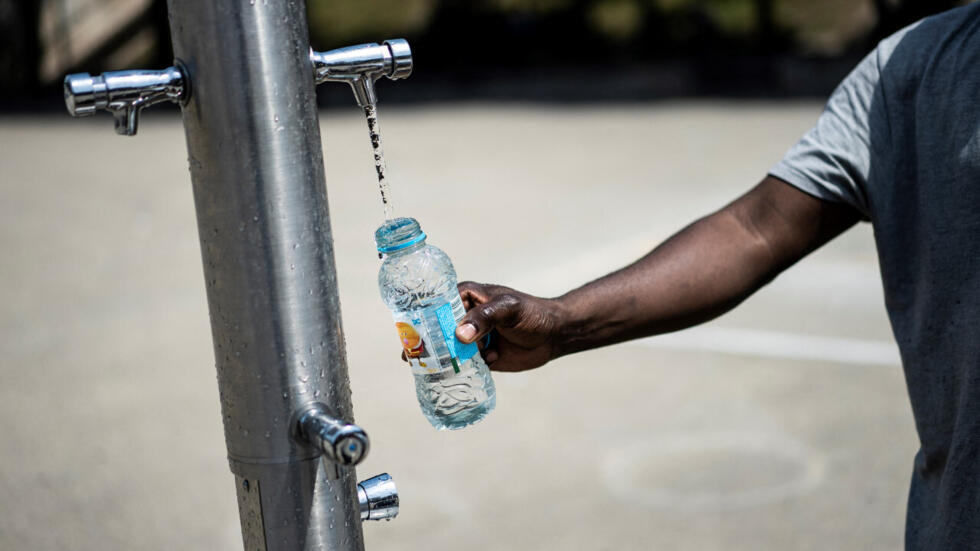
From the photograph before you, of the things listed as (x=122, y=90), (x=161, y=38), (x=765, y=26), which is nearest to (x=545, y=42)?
(x=765, y=26)

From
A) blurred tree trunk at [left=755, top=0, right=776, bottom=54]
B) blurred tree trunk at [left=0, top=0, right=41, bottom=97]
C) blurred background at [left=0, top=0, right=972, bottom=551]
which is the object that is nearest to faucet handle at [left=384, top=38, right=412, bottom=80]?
blurred background at [left=0, top=0, right=972, bottom=551]

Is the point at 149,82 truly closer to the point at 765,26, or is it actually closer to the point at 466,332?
the point at 466,332

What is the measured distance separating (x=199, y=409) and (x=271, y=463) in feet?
13.0

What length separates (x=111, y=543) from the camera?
12.9ft

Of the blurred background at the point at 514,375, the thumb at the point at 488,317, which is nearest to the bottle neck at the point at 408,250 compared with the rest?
the thumb at the point at 488,317

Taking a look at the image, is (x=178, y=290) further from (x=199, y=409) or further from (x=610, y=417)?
(x=610, y=417)

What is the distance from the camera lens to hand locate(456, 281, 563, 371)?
1661mm

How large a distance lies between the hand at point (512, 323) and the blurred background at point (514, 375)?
2.08 metres

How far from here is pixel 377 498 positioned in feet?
4.61

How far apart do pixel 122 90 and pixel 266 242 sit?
8.9 inches

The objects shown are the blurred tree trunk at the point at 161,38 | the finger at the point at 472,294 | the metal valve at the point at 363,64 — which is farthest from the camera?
the blurred tree trunk at the point at 161,38

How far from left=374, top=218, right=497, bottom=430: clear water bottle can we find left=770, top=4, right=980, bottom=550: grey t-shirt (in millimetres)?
653

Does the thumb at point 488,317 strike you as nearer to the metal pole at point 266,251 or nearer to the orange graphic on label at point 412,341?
the orange graphic on label at point 412,341

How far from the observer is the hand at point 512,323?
1.66 m
